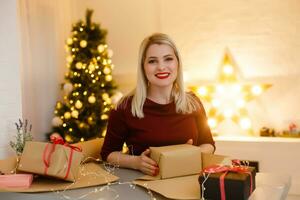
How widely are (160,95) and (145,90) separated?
75 millimetres

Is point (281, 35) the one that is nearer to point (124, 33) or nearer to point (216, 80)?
point (216, 80)

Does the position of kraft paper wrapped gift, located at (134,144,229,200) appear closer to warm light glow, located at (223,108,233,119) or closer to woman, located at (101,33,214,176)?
woman, located at (101,33,214,176)

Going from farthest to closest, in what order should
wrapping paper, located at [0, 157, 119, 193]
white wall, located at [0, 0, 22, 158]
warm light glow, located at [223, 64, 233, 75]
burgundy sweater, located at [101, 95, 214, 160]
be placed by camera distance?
1. warm light glow, located at [223, 64, 233, 75]
2. white wall, located at [0, 0, 22, 158]
3. burgundy sweater, located at [101, 95, 214, 160]
4. wrapping paper, located at [0, 157, 119, 193]

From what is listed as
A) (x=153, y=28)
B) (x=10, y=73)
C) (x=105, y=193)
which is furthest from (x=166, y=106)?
(x=153, y=28)

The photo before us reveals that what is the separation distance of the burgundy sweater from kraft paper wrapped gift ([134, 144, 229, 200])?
21cm

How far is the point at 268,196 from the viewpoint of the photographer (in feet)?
3.36

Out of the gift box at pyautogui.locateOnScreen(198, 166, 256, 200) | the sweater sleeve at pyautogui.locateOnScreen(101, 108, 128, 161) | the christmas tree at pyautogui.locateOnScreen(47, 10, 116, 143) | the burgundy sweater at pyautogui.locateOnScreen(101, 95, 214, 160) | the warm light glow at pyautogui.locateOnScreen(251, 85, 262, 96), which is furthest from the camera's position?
the warm light glow at pyautogui.locateOnScreen(251, 85, 262, 96)

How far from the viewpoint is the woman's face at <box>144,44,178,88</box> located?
1555mm

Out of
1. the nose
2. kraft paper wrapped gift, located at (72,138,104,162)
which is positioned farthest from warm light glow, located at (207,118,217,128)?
the nose

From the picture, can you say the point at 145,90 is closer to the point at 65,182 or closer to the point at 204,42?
the point at 65,182

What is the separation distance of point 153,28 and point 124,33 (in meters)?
0.37

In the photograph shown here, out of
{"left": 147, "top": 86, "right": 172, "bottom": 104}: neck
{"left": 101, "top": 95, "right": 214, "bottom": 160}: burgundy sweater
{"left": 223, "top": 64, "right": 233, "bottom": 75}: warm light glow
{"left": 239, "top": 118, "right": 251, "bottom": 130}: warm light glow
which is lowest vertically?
{"left": 239, "top": 118, "right": 251, "bottom": 130}: warm light glow

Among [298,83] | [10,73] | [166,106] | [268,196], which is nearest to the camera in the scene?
[268,196]

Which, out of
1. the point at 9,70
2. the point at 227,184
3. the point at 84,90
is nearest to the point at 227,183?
the point at 227,184
